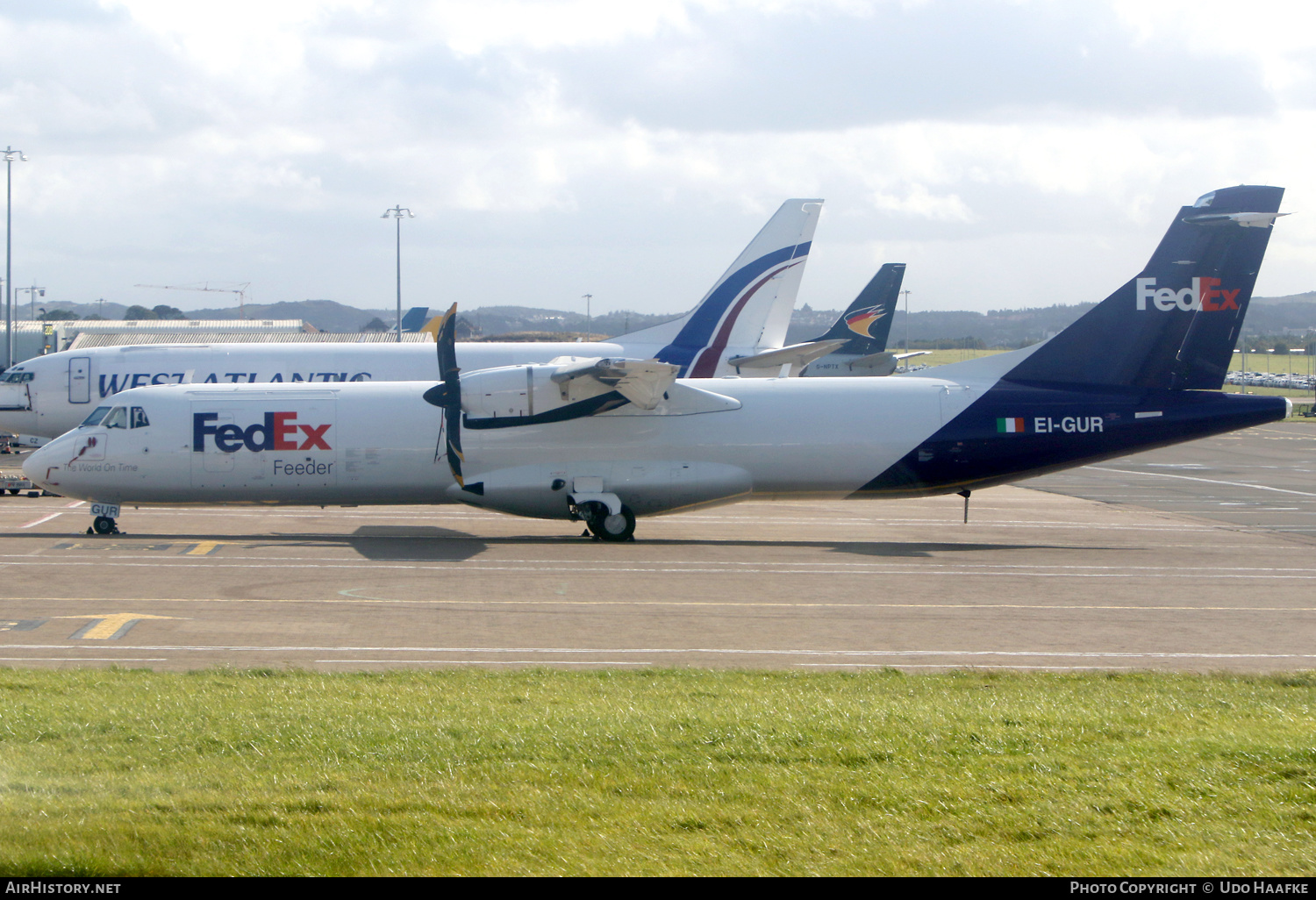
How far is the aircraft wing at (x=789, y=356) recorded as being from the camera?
33844mm

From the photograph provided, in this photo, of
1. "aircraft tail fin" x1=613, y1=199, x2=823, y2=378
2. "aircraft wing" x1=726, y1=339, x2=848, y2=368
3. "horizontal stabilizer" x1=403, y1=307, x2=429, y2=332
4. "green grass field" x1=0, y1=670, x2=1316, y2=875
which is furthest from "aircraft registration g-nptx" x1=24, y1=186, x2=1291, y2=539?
"horizontal stabilizer" x1=403, y1=307, x2=429, y2=332

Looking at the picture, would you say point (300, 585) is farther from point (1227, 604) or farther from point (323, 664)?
point (1227, 604)

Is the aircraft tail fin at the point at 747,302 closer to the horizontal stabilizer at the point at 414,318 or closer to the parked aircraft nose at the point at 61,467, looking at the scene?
the parked aircraft nose at the point at 61,467

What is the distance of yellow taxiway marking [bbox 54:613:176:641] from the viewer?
46.5 ft

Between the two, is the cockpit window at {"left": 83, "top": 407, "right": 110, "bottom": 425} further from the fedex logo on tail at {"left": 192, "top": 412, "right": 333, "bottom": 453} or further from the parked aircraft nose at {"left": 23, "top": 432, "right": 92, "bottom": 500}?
the fedex logo on tail at {"left": 192, "top": 412, "right": 333, "bottom": 453}

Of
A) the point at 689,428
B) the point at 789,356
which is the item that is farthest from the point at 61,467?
the point at 789,356

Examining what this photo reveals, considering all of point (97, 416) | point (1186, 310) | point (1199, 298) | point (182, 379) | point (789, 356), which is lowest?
point (97, 416)

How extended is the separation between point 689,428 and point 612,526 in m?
2.73

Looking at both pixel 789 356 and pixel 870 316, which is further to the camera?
pixel 870 316

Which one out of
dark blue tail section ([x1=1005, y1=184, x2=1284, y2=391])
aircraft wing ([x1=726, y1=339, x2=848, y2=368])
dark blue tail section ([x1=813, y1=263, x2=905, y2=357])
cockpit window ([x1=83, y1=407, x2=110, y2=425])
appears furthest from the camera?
dark blue tail section ([x1=813, y1=263, x2=905, y2=357])

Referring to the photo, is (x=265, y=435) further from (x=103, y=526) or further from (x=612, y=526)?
(x=612, y=526)

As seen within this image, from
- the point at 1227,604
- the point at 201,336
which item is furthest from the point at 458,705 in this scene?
the point at 201,336

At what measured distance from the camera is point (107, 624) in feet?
48.9

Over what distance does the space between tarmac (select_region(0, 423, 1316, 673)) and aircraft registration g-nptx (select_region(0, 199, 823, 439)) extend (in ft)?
11.9
